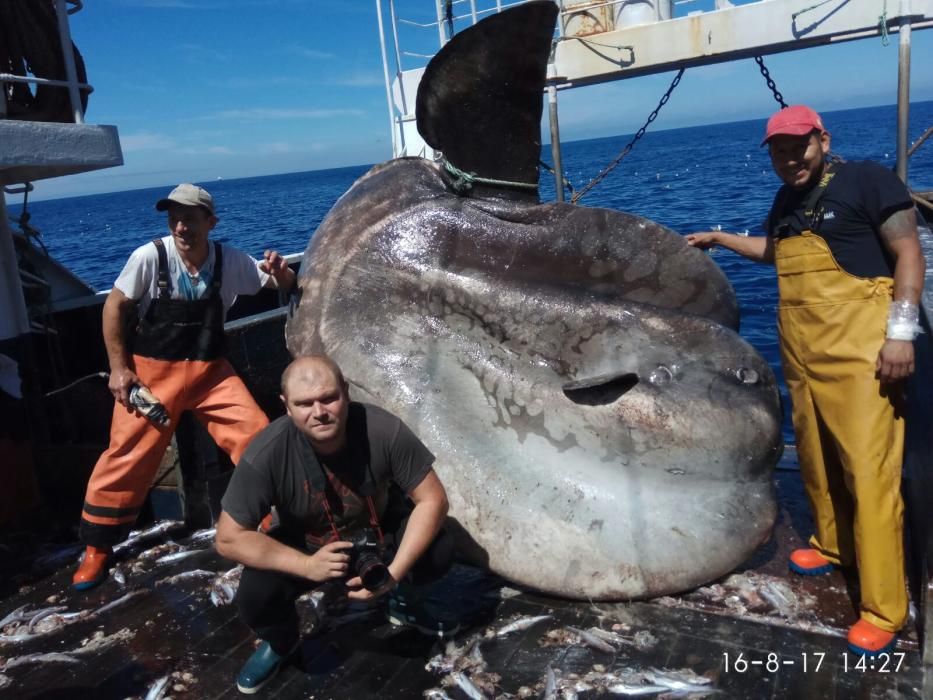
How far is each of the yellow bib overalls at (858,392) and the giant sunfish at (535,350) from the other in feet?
1.07

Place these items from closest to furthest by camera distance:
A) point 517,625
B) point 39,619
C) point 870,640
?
point 870,640 < point 517,625 < point 39,619

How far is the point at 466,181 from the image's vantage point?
13.2 ft

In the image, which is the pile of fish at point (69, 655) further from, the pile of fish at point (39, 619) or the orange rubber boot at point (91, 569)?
→ the orange rubber boot at point (91, 569)

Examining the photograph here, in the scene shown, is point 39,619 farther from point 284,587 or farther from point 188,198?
point 188,198

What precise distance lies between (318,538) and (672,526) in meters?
1.52

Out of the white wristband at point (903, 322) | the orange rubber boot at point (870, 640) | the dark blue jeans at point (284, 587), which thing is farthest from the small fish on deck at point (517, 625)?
the white wristband at point (903, 322)

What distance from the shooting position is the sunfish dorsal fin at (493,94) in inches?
146

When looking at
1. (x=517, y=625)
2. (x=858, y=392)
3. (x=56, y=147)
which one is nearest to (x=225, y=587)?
(x=517, y=625)

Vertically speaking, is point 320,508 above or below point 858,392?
below

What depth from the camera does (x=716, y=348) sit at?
3645 millimetres

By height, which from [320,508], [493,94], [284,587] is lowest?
[284,587]

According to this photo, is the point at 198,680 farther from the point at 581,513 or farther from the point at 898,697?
the point at 898,697

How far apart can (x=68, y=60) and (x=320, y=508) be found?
3.52m

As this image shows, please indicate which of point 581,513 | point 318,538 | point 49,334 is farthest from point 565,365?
point 49,334
